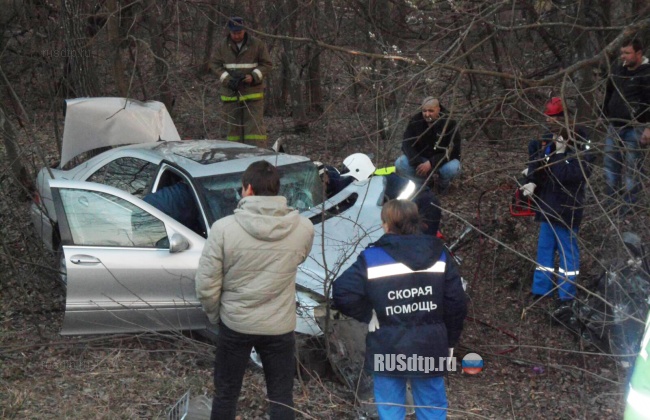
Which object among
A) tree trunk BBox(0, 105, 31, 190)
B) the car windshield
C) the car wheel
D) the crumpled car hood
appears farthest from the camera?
tree trunk BBox(0, 105, 31, 190)

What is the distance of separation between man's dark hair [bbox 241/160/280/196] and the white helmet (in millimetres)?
3693

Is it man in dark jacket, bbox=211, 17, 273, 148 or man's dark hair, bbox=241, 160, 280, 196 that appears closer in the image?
man's dark hair, bbox=241, 160, 280, 196

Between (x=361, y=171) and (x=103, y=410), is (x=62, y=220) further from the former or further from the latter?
(x=361, y=171)

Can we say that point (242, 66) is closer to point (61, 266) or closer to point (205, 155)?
point (205, 155)

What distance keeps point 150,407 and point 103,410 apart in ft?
0.98

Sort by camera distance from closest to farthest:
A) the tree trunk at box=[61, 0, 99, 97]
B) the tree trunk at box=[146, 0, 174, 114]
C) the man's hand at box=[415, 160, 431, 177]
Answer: the man's hand at box=[415, 160, 431, 177] < the tree trunk at box=[61, 0, 99, 97] < the tree trunk at box=[146, 0, 174, 114]

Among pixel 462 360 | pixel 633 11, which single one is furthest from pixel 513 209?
pixel 462 360

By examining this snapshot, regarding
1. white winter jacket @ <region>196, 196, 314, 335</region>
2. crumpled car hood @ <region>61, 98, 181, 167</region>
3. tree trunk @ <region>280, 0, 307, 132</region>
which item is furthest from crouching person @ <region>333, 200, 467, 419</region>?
tree trunk @ <region>280, 0, 307, 132</region>

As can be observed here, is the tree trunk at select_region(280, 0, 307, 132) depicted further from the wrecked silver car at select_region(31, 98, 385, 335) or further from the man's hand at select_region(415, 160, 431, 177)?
the wrecked silver car at select_region(31, 98, 385, 335)

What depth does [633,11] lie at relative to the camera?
8703 mm

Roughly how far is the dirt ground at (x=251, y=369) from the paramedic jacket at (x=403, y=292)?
0.45 meters

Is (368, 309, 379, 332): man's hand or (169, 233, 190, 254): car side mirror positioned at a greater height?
(368, 309, 379, 332): man's hand

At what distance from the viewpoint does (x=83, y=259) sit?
19.8ft

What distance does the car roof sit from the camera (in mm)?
6859
